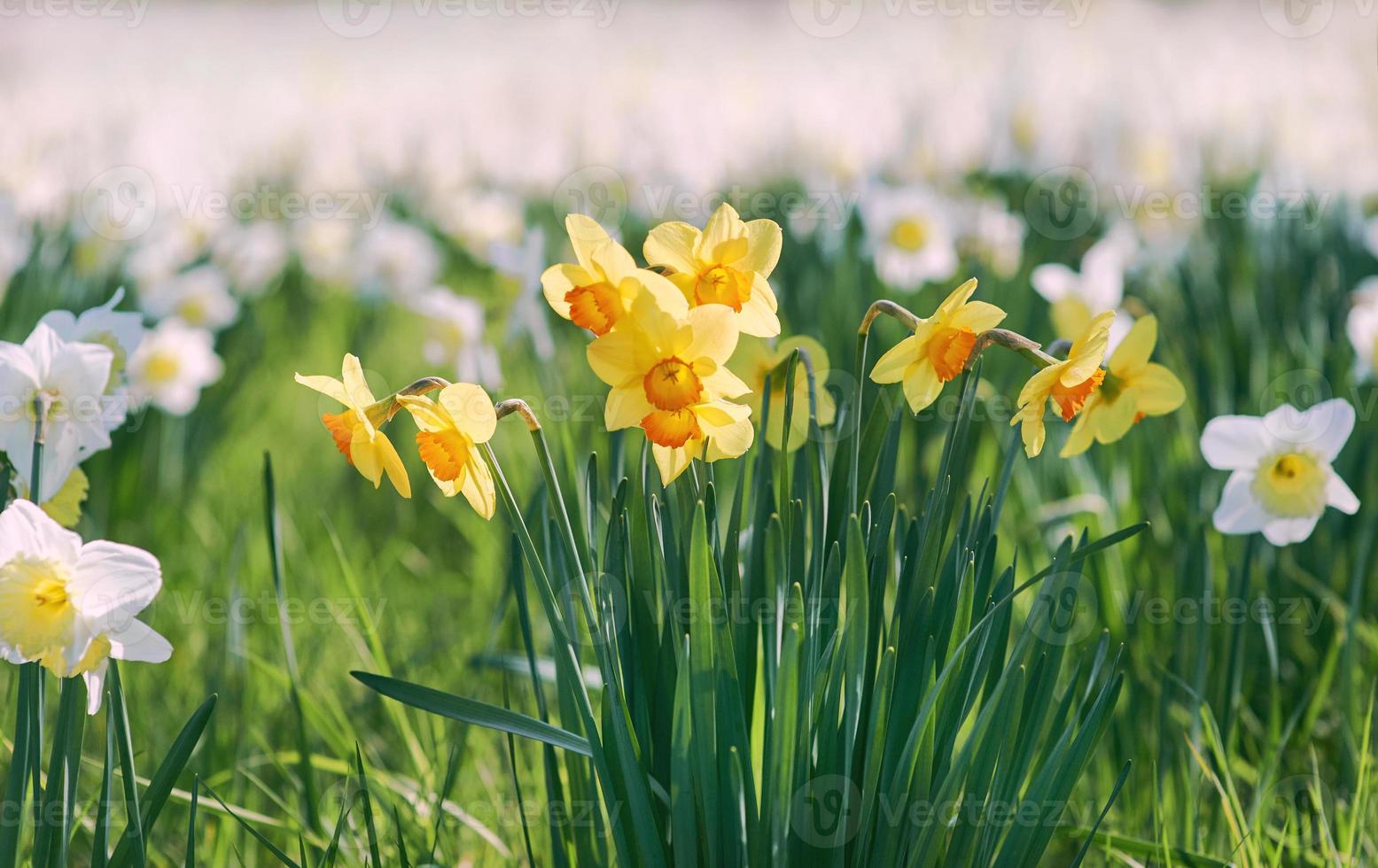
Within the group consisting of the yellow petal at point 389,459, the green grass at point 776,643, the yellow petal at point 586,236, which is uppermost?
the yellow petal at point 586,236

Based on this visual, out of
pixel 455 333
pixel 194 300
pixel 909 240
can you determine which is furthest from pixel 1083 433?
pixel 194 300

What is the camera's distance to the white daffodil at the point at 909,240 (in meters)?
2.88

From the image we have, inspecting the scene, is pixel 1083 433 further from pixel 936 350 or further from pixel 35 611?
pixel 35 611

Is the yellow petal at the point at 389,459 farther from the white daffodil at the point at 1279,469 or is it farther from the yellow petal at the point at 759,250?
the white daffodil at the point at 1279,469

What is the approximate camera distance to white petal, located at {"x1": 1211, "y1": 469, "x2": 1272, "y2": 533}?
1302 mm

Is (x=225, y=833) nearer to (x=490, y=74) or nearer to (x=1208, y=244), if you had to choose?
(x=1208, y=244)

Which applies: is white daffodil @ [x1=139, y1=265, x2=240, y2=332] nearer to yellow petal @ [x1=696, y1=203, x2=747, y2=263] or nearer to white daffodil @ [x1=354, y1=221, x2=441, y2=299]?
white daffodil @ [x1=354, y1=221, x2=441, y2=299]

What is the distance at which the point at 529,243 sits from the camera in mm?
2209

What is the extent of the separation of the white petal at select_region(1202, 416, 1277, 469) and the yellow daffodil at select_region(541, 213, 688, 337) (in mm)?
772

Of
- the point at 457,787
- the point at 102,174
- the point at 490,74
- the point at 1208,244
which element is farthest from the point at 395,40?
the point at 457,787

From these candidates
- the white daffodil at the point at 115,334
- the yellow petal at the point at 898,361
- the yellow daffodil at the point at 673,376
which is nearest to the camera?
the yellow daffodil at the point at 673,376

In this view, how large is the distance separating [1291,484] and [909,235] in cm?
176
